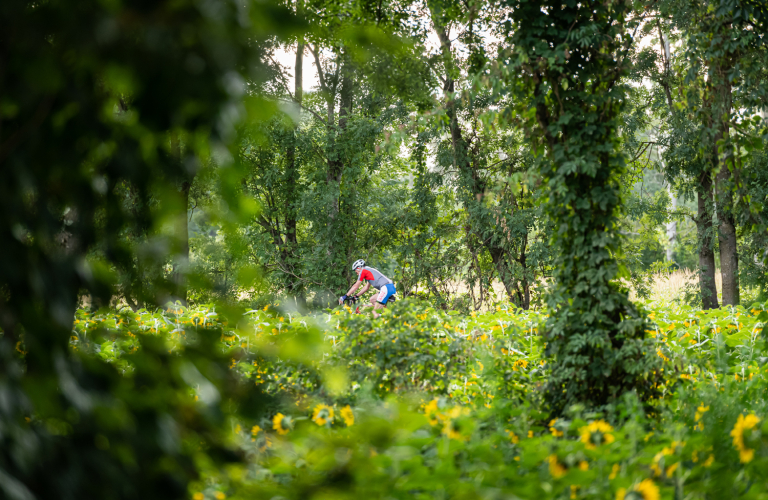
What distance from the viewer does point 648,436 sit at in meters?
2.55

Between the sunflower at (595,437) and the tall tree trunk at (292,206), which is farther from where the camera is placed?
the tall tree trunk at (292,206)

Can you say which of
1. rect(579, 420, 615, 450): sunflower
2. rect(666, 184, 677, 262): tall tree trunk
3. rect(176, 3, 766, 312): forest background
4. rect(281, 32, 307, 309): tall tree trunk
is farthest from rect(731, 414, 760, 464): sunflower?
rect(281, 32, 307, 309): tall tree trunk

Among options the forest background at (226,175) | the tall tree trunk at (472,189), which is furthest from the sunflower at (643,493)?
the tall tree trunk at (472,189)

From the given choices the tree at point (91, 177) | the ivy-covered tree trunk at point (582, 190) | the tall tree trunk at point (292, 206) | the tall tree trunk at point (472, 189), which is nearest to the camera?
the tree at point (91, 177)

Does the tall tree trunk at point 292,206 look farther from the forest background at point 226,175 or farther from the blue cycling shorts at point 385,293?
the blue cycling shorts at point 385,293

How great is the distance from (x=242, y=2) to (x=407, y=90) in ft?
14.7

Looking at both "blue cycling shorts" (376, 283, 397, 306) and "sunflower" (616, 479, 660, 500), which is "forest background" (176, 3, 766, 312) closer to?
→ "blue cycling shorts" (376, 283, 397, 306)

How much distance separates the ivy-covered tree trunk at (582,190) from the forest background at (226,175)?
0.6 inches

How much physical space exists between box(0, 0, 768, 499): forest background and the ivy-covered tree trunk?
15 mm

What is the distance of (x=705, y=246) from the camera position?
34.7 ft

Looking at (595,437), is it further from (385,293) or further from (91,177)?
(385,293)

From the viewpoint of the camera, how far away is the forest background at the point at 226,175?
0.90 m

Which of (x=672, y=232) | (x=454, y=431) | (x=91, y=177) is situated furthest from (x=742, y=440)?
(x=672, y=232)

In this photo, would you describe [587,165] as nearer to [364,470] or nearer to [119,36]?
[364,470]
